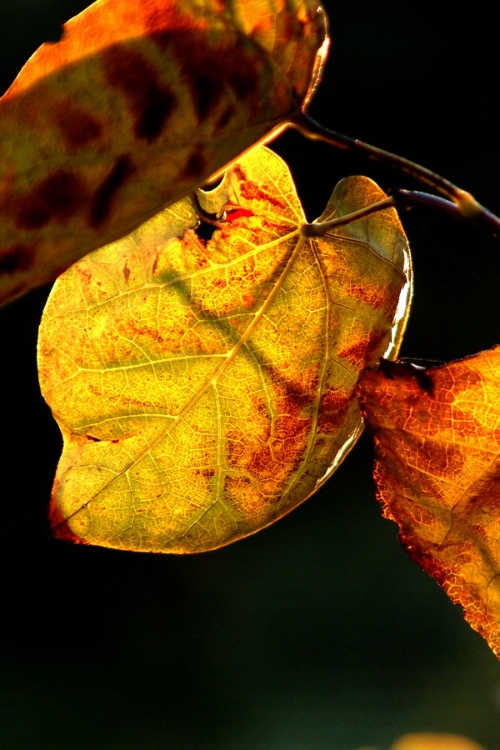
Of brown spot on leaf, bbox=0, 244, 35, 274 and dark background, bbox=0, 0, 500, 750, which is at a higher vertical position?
brown spot on leaf, bbox=0, 244, 35, 274

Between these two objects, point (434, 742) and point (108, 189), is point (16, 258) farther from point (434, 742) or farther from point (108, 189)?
point (434, 742)

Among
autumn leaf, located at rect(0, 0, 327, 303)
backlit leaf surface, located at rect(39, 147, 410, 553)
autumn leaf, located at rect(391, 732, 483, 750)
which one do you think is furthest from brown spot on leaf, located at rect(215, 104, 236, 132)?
autumn leaf, located at rect(391, 732, 483, 750)

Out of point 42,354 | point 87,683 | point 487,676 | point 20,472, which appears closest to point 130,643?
point 87,683

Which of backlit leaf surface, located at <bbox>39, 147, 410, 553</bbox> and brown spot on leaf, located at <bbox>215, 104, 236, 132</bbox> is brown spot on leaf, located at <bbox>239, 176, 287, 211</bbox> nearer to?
backlit leaf surface, located at <bbox>39, 147, 410, 553</bbox>

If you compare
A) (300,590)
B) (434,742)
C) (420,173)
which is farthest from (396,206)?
(300,590)

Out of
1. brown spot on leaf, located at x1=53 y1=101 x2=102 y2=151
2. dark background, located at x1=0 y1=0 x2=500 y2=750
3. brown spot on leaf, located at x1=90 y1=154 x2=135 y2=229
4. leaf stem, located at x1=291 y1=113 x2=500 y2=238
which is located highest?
brown spot on leaf, located at x1=53 y1=101 x2=102 y2=151

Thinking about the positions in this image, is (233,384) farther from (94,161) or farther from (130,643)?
(130,643)

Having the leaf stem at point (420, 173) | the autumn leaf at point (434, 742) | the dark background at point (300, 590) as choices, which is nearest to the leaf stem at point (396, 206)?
the leaf stem at point (420, 173)

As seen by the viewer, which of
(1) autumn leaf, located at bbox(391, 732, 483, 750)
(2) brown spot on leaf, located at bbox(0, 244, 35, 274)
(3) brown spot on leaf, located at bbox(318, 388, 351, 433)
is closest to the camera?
(2) brown spot on leaf, located at bbox(0, 244, 35, 274)
